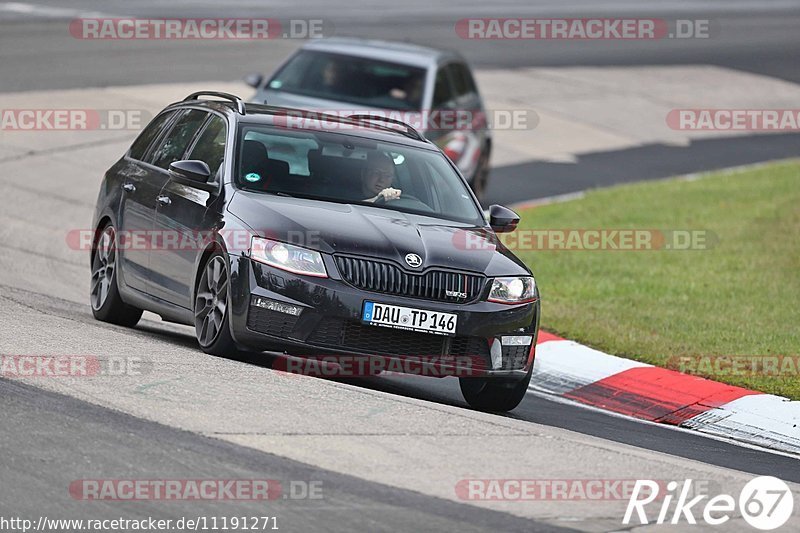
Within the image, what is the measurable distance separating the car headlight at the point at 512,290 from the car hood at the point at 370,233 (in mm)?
56

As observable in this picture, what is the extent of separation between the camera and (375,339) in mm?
8898

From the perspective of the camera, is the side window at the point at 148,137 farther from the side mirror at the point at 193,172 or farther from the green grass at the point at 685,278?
the green grass at the point at 685,278

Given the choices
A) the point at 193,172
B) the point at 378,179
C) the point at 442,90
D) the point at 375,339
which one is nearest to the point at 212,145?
the point at 193,172

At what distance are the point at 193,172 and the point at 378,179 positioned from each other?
4.04ft

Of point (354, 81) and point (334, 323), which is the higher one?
point (354, 81)

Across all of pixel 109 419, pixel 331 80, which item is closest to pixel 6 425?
pixel 109 419

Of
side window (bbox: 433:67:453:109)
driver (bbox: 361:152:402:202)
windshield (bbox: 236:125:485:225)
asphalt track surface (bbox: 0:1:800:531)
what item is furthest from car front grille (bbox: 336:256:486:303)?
side window (bbox: 433:67:453:109)

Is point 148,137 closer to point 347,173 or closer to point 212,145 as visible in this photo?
point 212,145

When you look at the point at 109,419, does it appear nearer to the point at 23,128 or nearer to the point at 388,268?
the point at 388,268

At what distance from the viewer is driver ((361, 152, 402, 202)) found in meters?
10.0

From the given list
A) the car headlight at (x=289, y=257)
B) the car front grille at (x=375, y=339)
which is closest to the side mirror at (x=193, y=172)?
the car headlight at (x=289, y=257)

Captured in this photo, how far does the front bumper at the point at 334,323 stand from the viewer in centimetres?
884

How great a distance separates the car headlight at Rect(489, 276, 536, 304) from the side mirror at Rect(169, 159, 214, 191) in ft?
6.46

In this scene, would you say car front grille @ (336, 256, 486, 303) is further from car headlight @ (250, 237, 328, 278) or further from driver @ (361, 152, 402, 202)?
driver @ (361, 152, 402, 202)
